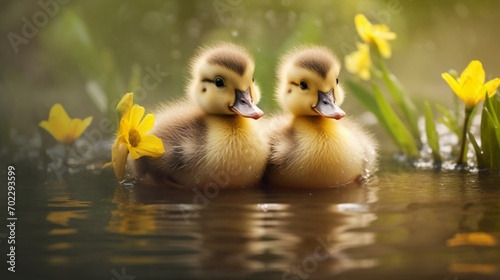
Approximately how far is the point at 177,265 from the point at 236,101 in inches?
31.9

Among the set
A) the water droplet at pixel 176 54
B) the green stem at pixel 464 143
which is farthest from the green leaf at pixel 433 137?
the water droplet at pixel 176 54

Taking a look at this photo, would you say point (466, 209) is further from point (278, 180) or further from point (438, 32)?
point (438, 32)

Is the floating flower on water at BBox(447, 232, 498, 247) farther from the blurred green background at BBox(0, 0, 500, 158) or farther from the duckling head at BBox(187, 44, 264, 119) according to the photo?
the blurred green background at BBox(0, 0, 500, 158)

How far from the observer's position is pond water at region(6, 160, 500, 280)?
A: 1.20 m

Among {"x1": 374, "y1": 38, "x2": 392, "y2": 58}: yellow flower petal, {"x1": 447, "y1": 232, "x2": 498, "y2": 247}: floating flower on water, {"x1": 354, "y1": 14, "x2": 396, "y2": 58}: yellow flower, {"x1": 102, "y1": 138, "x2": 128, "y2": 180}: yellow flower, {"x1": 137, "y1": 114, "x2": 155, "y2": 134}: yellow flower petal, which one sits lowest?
{"x1": 447, "y1": 232, "x2": 498, "y2": 247}: floating flower on water

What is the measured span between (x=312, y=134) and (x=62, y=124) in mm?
870

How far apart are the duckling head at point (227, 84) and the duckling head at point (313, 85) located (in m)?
0.11

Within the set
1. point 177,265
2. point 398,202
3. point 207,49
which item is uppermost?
point 207,49

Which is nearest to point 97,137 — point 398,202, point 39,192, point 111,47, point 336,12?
point 111,47

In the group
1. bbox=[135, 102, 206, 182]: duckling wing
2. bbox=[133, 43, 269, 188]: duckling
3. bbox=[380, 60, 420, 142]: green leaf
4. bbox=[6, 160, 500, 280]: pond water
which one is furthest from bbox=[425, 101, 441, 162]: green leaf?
bbox=[135, 102, 206, 182]: duckling wing

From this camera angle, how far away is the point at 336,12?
4.09 metres

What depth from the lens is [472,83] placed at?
2.15 metres

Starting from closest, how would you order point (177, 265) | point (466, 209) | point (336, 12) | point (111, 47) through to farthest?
point (177, 265), point (466, 209), point (111, 47), point (336, 12)

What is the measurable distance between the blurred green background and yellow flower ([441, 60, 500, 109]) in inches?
40.9
